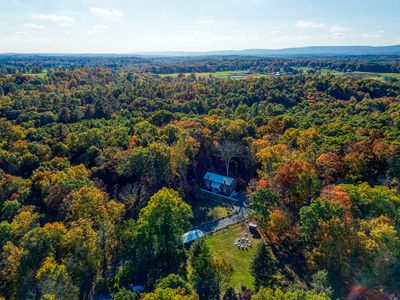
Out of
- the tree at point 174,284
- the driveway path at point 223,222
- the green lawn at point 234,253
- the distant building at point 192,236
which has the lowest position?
the driveway path at point 223,222

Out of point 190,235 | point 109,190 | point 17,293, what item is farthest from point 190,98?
point 17,293

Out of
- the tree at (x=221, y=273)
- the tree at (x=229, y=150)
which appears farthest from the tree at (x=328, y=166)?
the tree at (x=221, y=273)

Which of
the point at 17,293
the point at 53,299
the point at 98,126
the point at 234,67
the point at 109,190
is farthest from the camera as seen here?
the point at 234,67

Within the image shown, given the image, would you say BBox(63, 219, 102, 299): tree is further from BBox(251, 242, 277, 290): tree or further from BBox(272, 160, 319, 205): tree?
BBox(272, 160, 319, 205): tree

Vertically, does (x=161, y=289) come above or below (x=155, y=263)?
above

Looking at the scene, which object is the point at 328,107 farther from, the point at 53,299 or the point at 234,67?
the point at 234,67

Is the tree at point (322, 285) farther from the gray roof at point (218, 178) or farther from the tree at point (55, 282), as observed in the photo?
the gray roof at point (218, 178)
